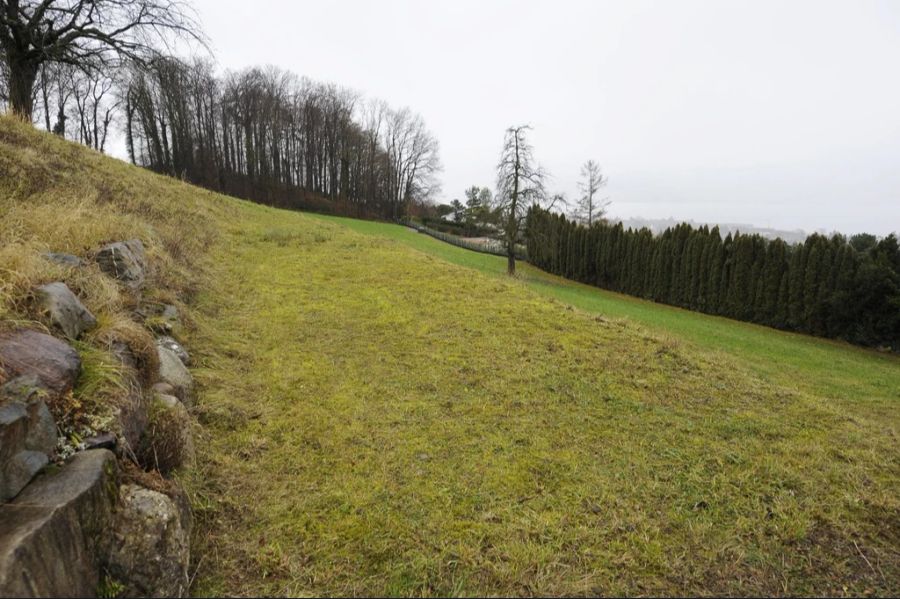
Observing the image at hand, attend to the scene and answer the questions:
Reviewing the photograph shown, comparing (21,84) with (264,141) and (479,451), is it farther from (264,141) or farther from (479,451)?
(264,141)

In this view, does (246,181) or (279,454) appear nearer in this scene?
(279,454)

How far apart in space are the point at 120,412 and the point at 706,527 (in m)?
3.52

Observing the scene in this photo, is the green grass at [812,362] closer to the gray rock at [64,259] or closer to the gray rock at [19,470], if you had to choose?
the gray rock at [64,259]

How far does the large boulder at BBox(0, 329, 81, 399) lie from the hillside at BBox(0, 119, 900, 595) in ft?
0.57

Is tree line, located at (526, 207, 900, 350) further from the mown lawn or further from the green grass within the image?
the mown lawn

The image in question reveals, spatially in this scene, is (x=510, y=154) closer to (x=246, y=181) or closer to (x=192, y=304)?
(x=192, y=304)

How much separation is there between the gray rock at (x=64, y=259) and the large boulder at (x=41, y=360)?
1.55 metres

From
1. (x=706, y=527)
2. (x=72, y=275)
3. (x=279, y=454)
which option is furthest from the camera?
(x=72, y=275)

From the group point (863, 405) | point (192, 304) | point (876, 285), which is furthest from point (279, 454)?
point (876, 285)

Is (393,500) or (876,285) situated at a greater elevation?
(876,285)

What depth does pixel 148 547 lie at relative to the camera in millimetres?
1986

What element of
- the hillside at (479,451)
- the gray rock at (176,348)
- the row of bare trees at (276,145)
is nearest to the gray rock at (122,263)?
the hillside at (479,451)

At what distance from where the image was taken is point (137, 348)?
3287 millimetres

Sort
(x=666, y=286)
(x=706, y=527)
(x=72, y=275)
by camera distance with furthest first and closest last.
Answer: (x=666, y=286), (x=72, y=275), (x=706, y=527)
